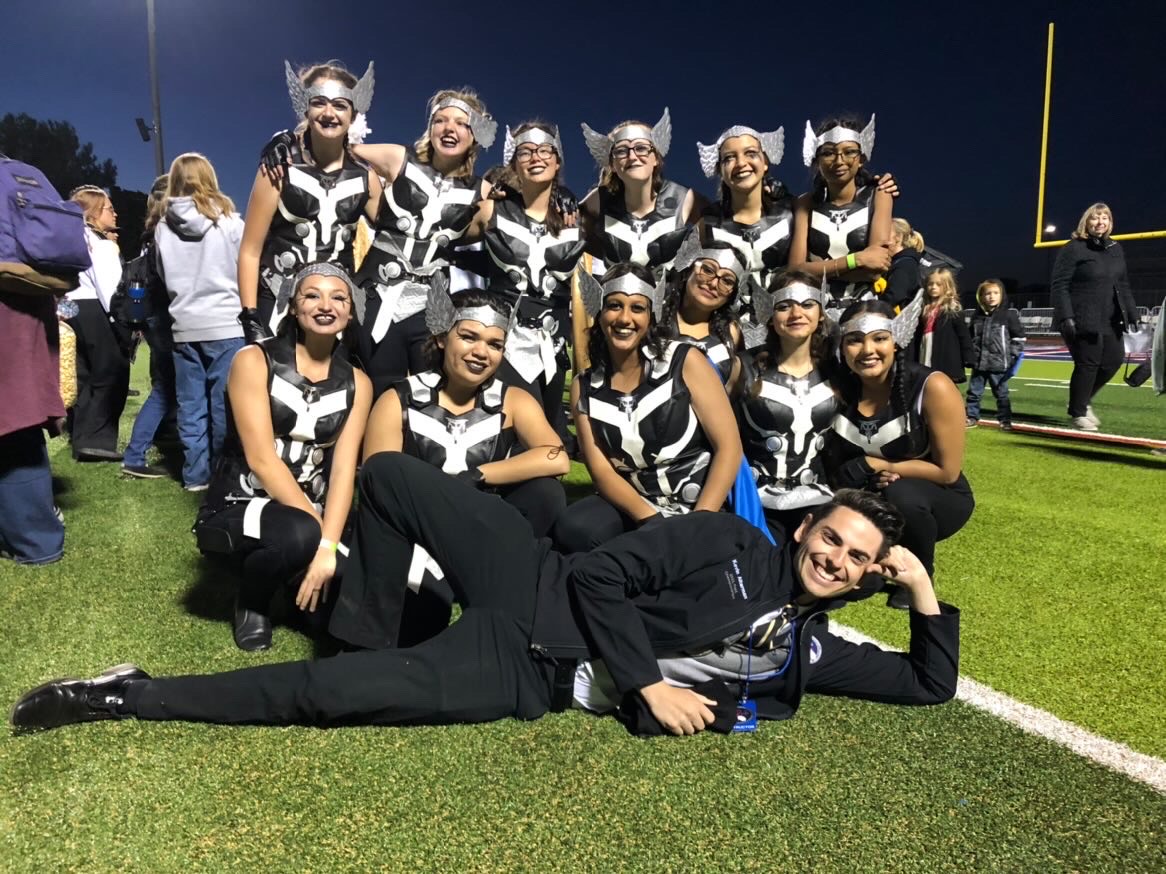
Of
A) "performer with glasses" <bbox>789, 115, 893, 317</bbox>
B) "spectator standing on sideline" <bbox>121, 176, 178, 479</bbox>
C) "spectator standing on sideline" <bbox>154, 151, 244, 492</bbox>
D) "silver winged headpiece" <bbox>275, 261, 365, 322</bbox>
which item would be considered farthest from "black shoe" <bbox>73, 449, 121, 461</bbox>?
"performer with glasses" <bbox>789, 115, 893, 317</bbox>

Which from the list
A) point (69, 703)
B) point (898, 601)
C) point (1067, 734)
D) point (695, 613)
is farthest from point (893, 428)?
point (69, 703)

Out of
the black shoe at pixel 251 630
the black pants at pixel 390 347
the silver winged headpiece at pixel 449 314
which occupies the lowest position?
the black shoe at pixel 251 630

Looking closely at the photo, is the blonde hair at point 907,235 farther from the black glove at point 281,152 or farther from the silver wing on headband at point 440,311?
the black glove at point 281,152

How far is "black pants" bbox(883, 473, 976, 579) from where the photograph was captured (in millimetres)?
3516

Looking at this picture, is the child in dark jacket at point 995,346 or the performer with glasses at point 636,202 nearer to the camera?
the performer with glasses at point 636,202

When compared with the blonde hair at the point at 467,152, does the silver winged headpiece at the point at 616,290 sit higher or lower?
lower

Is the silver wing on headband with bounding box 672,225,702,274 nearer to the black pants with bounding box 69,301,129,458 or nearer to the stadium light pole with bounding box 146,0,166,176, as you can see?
the black pants with bounding box 69,301,129,458

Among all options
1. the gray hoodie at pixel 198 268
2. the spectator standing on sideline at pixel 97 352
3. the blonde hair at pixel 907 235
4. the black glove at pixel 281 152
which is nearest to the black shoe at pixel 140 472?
the spectator standing on sideline at pixel 97 352

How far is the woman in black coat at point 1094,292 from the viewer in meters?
8.11

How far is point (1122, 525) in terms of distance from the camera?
511 cm

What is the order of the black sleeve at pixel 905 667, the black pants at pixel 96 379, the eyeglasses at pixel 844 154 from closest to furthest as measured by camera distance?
the black sleeve at pixel 905 667 → the eyeglasses at pixel 844 154 → the black pants at pixel 96 379

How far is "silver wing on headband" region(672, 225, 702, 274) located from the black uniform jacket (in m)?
1.77

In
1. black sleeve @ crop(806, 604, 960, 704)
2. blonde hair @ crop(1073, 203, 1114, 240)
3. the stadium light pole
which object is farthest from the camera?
the stadium light pole

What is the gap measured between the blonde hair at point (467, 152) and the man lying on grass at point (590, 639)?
6.77ft
